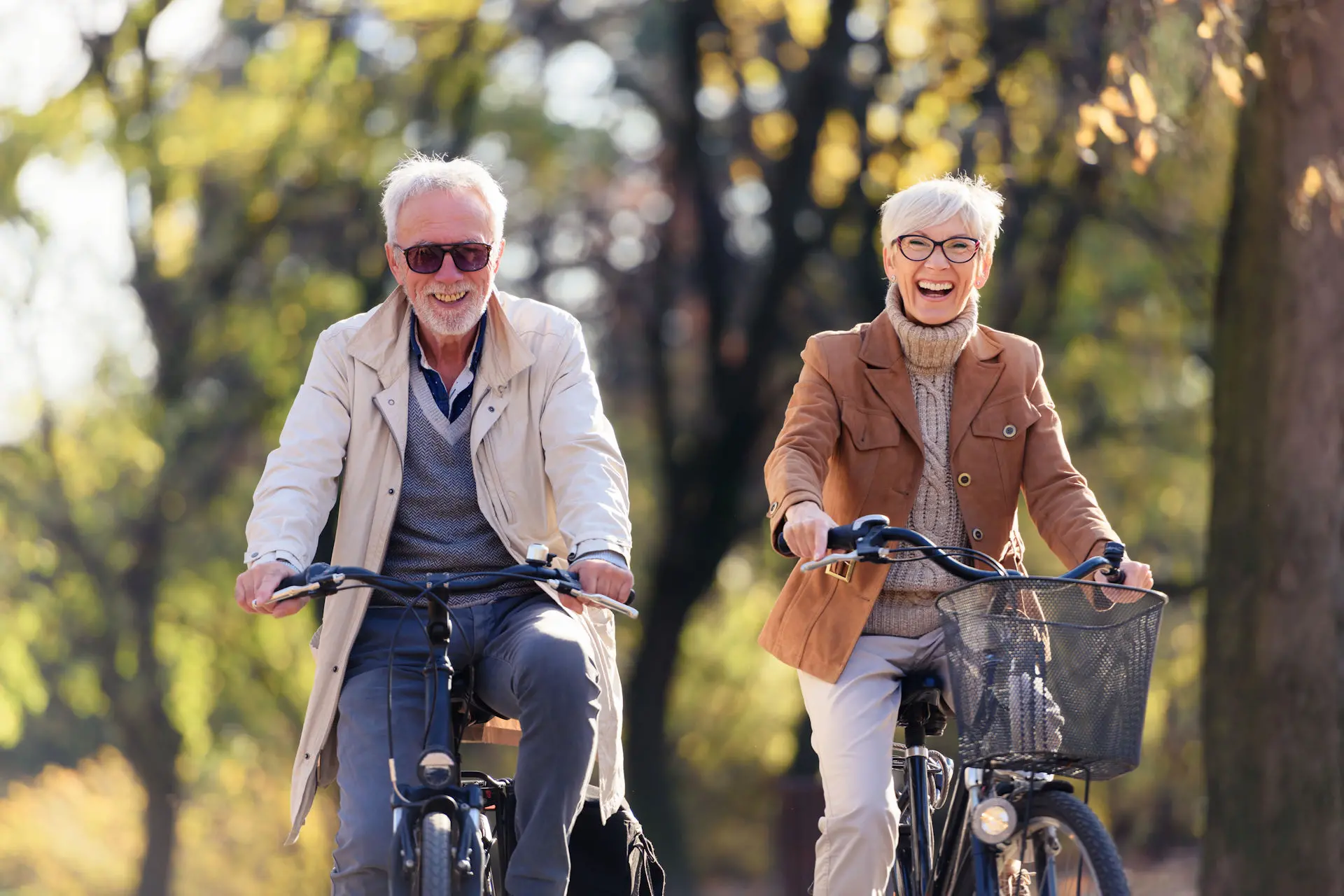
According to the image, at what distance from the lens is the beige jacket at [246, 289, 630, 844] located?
464 cm

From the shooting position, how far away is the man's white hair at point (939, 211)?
4.71 metres

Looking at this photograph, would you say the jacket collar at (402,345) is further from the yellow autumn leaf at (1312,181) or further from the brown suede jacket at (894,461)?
the yellow autumn leaf at (1312,181)

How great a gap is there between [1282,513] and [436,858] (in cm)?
A: 571

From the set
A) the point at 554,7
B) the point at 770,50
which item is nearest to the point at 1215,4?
the point at 770,50

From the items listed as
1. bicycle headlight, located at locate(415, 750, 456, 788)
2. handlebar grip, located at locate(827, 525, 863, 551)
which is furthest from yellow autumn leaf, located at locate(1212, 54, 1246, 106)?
bicycle headlight, located at locate(415, 750, 456, 788)

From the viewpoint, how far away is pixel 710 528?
17188 mm

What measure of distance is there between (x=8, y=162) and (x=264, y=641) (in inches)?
268

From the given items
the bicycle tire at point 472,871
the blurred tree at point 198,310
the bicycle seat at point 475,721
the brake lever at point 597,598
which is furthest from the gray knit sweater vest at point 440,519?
the blurred tree at point 198,310

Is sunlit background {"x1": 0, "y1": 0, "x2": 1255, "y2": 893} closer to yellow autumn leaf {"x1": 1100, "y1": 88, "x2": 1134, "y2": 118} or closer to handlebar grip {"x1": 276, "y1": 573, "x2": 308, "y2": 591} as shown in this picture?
yellow autumn leaf {"x1": 1100, "y1": 88, "x2": 1134, "y2": 118}

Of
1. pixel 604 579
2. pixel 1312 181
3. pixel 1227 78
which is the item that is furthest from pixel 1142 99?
pixel 604 579

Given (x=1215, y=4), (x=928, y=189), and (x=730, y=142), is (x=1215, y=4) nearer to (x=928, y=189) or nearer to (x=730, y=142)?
(x=928, y=189)

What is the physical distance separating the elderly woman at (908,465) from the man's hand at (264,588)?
1.15m

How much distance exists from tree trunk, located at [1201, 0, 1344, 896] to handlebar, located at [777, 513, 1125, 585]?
4700 millimetres

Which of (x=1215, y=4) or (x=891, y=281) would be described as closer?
(x=891, y=281)
